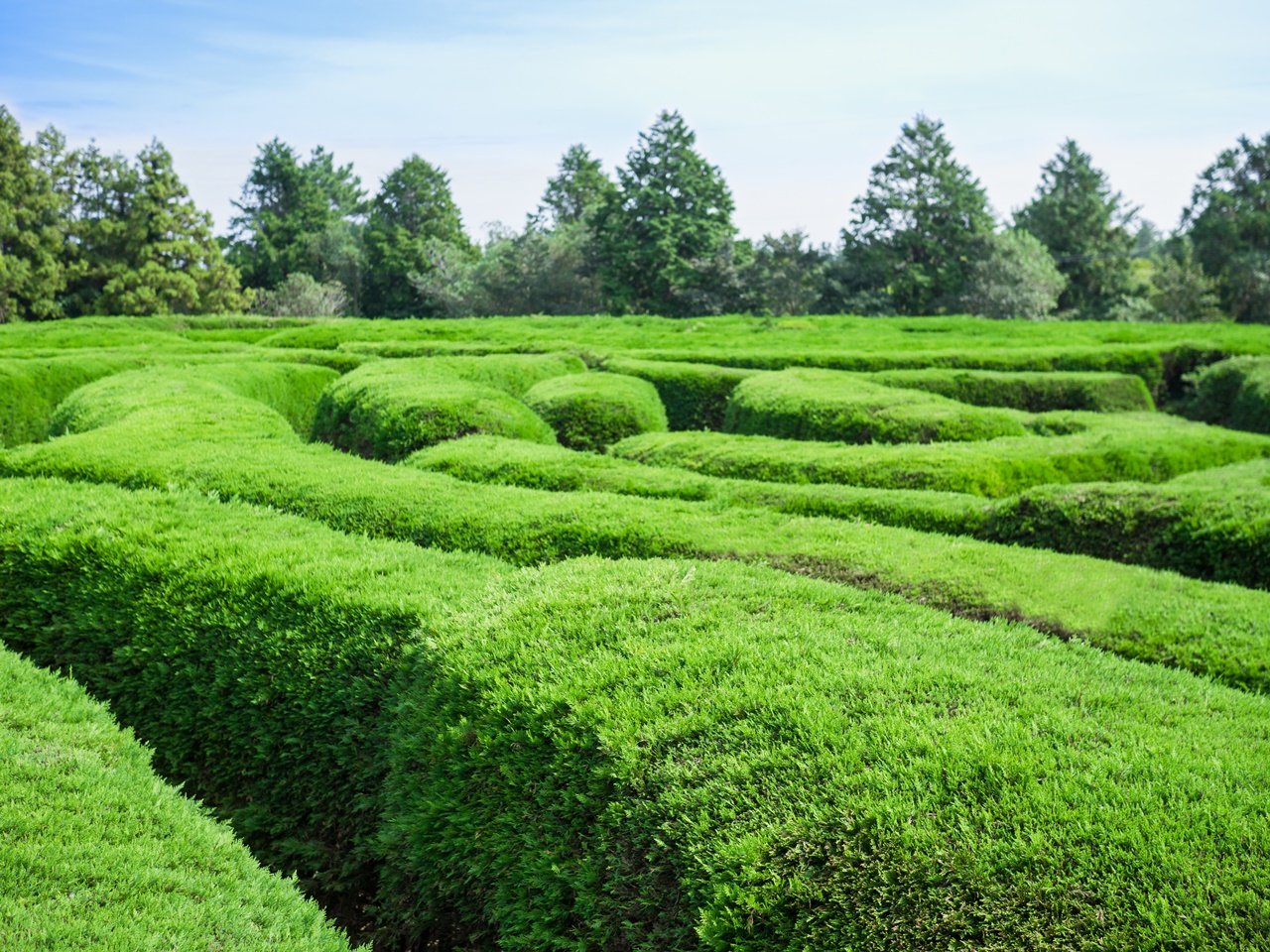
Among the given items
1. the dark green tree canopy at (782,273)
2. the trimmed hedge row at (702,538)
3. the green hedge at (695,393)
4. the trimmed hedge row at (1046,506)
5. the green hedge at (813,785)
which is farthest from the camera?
the dark green tree canopy at (782,273)

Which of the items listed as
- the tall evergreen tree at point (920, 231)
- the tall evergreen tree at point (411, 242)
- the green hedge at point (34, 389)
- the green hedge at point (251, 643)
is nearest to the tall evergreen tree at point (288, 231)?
the tall evergreen tree at point (411, 242)

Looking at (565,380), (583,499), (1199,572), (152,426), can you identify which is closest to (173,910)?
(583,499)

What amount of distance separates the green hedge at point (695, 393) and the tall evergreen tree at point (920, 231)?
4003 cm

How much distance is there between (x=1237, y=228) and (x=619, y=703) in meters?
70.7

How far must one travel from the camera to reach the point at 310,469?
9.38 meters

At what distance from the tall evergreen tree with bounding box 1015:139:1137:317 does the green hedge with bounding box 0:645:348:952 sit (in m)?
61.9

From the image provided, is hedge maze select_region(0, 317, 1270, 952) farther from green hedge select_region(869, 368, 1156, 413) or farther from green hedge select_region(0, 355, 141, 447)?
green hedge select_region(0, 355, 141, 447)

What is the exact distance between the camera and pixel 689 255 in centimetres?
5947

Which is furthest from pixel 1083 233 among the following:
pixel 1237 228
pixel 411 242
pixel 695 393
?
pixel 695 393

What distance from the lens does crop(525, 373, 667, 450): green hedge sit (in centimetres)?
1548

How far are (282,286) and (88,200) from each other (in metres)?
12.0

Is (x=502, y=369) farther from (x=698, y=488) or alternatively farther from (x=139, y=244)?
(x=139, y=244)

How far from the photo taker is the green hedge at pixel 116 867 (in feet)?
10.6

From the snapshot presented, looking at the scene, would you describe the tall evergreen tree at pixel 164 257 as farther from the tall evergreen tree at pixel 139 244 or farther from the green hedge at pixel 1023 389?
the green hedge at pixel 1023 389
